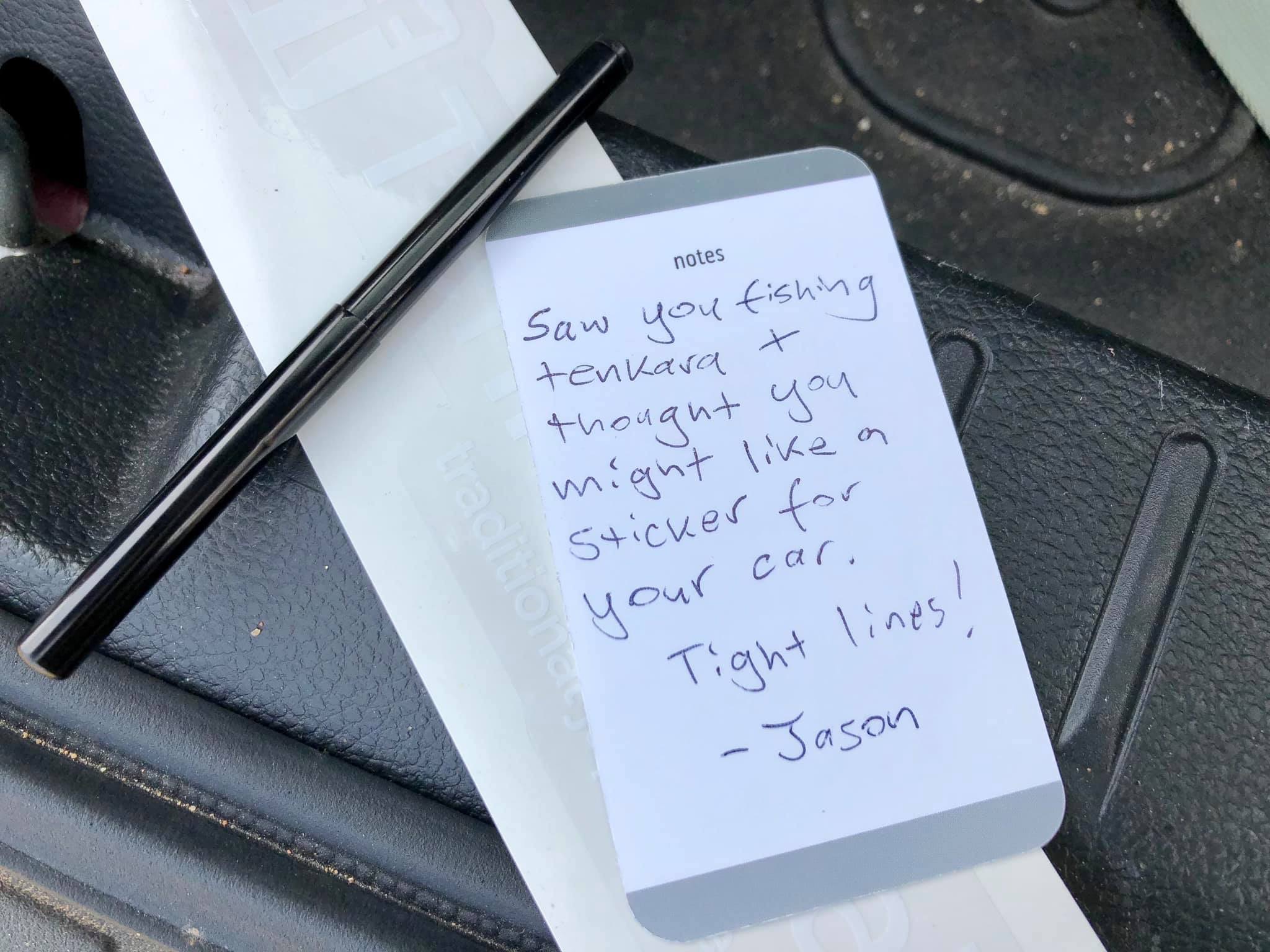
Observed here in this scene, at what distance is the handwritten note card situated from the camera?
1.08ft

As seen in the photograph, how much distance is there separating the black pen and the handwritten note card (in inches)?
1.0

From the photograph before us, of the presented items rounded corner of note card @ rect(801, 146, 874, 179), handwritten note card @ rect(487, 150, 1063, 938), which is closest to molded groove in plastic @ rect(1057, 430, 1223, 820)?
handwritten note card @ rect(487, 150, 1063, 938)

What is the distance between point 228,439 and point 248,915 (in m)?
0.21

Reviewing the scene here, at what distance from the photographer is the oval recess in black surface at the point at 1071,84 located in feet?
1.84

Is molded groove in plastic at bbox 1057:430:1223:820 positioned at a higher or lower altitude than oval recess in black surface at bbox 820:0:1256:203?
lower

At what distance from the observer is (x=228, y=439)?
32cm

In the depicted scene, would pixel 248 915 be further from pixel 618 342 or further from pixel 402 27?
pixel 402 27

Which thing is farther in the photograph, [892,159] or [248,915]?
[892,159]

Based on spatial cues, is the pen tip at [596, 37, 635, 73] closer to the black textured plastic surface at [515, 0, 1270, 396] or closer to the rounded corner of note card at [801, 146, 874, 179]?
the rounded corner of note card at [801, 146, 874, 179]

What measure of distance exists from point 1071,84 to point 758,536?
45 centimetres

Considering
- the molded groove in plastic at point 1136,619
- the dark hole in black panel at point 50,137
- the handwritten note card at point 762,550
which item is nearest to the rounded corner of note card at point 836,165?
the handwritten note card at point 762,550

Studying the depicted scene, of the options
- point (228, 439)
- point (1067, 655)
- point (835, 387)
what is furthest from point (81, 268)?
point (1067, 655)

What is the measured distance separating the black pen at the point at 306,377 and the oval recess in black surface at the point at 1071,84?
0.28 meters

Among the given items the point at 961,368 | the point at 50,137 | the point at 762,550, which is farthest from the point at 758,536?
the point at 50,137
